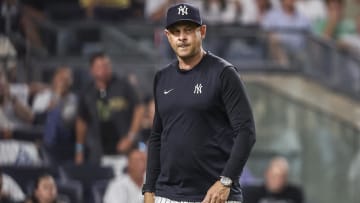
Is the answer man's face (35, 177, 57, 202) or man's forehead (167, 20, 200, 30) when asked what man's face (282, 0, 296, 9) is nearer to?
man's face (35, 177, 57, 202)

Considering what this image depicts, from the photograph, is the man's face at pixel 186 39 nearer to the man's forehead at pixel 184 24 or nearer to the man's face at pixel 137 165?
the man's forehead at pixel 184 24

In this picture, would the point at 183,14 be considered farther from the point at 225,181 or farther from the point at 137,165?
the point at 137,165

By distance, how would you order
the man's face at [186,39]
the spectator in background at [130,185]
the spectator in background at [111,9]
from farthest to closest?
the spectator in background at [111,9]
the spectator in background at [130,185]
the man's face at [186,39]

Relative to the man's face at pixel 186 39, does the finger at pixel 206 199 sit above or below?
below

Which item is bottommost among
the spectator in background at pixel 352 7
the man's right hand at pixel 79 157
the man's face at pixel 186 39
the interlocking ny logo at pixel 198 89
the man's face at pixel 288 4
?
the man's right hand at pixel 79 157

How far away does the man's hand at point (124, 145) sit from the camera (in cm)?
1085

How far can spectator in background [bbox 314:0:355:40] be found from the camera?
14.6 metres

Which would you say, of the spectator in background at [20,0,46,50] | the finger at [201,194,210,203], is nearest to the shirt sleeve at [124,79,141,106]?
the spectator in background at [20,0,46,50]

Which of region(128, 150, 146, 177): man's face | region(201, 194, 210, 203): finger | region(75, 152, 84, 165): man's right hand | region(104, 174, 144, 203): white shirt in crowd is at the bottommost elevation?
region(104, 174, 144, 203): white shirt in crowd

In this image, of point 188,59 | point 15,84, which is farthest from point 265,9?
point 188,59

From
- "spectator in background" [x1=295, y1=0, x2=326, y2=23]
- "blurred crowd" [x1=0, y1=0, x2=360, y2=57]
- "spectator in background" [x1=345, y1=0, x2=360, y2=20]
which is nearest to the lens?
"blurred crowd" [x1=0, y1=0, x2=360, y2=57]

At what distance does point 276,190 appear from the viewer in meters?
11.2

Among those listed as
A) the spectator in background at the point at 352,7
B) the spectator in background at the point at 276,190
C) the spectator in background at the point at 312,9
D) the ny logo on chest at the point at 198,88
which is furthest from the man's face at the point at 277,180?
the ny logo on chest at the point at 198,88

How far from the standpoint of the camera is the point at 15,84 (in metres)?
11.4
